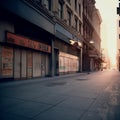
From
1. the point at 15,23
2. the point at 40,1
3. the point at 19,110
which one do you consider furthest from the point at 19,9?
the point at 19,110

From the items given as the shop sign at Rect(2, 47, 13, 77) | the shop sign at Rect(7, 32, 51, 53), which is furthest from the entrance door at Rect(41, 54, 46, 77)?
the shop sign at Rect(2, 47, 13, 77)

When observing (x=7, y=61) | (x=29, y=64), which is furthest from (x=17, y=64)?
(x=29, y=64)

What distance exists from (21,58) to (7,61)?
218 centimetres

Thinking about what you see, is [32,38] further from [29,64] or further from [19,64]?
[19,64]

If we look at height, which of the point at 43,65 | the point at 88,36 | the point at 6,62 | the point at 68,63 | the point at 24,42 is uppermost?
the point at 88,36

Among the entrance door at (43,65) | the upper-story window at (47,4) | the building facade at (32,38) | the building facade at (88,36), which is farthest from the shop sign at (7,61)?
the building facade at (88,36)

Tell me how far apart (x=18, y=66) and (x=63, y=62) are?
12808mm

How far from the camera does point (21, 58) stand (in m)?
16.1

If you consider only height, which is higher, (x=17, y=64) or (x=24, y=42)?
(x=24, y=42)

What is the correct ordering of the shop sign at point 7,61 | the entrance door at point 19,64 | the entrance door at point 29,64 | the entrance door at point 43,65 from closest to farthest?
the shop sign at point 7,61 → the entrance door at point 19,64 → the entrance door at point 29,64 → the entrance door at point 43,65

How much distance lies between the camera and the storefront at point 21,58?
13.7 m

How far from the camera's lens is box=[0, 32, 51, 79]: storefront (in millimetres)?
13734

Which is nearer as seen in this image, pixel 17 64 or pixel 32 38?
pixel 17 64

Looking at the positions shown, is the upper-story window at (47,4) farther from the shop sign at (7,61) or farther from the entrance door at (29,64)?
the shop sign at (7,61)
